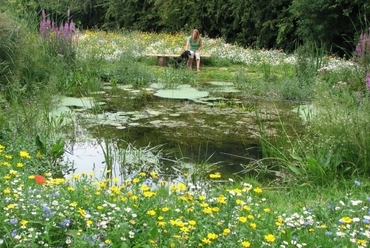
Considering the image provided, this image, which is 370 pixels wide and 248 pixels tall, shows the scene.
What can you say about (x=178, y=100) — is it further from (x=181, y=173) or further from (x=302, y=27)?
(x=302, y=27)

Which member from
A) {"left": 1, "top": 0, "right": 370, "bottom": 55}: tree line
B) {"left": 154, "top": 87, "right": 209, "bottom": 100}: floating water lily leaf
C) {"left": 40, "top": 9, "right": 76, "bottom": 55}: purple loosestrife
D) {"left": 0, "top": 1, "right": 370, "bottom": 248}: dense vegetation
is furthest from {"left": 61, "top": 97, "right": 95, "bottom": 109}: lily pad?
{"left": 40, "top": 9, "right": 76, "bottom": 55}: purple loosestrife

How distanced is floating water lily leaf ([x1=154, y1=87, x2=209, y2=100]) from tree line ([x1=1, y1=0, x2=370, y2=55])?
2.67 metres

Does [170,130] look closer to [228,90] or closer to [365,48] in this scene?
[365,48]

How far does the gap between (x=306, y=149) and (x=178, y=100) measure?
4.15 metres

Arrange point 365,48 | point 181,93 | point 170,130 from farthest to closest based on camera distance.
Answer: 1. point 181,93
2. point 365,48
3. point 170,130

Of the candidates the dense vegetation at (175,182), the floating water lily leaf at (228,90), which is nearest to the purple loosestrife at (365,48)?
the dense vegetation at (175,182)

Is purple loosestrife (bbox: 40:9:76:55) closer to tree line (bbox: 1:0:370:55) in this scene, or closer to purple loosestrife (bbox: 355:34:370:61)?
tree line (bbox: 1:0:370:55)

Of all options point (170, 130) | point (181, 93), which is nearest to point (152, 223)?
point (170, 130)

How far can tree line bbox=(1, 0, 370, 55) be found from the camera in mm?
14367

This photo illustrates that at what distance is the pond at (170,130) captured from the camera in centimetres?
512

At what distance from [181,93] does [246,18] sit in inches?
427

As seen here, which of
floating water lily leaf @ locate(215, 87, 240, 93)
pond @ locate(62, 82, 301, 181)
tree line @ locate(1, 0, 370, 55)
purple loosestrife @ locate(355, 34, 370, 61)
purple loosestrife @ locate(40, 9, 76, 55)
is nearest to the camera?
pond @ locate(62, 82, 301, 181)

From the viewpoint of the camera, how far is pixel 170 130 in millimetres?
6422

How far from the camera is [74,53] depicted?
10.0 m
